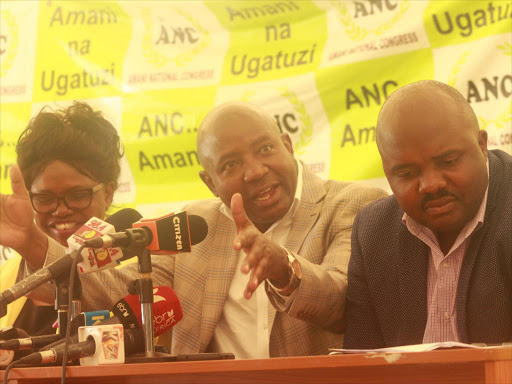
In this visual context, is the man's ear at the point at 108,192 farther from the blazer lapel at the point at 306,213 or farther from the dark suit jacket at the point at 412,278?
the dark suit jacket at the point at 412,278

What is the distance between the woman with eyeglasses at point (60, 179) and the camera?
9.76 feet

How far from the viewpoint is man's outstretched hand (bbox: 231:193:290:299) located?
1855 millimetres

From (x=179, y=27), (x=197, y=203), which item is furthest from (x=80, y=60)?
(x=197, y=203)

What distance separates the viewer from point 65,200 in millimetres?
2965

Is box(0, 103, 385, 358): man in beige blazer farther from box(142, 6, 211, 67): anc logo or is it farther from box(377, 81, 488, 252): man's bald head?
box(142, 6, 211, 67): anc logo

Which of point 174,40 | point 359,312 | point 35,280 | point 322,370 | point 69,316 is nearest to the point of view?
point 322,370

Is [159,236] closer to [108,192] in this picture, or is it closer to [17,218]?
[17,218]

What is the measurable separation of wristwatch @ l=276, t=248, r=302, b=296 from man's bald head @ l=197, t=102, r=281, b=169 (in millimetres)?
785

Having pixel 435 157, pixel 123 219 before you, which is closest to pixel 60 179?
pixel 123 219

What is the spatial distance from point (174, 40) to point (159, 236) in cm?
197

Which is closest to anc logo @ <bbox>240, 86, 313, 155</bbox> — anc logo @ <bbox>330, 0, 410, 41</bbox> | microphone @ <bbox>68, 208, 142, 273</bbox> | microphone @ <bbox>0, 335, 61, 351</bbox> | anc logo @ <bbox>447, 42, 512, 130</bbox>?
anc logo @ <bbox>330, 0, 410, 41</bbox>

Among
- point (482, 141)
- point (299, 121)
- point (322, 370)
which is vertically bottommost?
point (322, 370)

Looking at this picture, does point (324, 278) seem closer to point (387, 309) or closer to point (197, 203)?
point (387, 309)

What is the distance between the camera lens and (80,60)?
3.77 m
